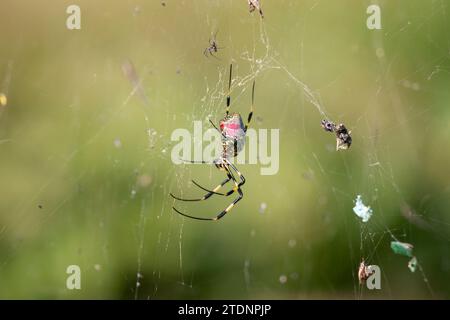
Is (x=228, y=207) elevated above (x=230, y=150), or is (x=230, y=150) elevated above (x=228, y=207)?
(x=230, y=150)

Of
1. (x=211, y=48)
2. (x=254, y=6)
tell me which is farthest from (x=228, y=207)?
(x=254, y=6)

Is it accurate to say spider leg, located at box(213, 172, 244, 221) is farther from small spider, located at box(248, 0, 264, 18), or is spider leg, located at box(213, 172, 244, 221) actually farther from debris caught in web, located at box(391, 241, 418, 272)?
small spider, located at box(248, 0, 264, 18)

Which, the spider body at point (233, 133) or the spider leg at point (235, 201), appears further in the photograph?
the spider leg at point (235, 201)

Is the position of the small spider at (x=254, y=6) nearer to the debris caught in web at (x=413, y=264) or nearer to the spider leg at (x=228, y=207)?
the spider leg at (x=228, y=207)

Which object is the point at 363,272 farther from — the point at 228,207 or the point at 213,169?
the point at 213,169

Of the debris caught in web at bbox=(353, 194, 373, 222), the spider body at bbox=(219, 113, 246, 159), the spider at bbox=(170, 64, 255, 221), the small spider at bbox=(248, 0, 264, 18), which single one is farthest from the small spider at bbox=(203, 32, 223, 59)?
the debris caught in web at bbox=(353, 194, 373, 222)

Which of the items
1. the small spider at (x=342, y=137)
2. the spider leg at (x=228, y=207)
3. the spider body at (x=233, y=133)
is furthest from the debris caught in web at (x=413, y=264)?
the spider body at (x=233, y=133)
